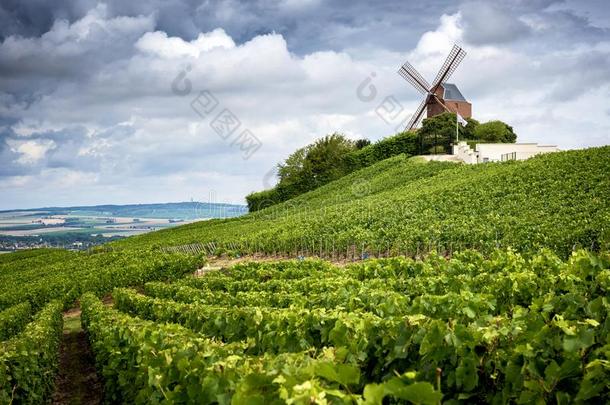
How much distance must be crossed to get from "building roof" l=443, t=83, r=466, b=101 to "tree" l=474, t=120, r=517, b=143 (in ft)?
28.3

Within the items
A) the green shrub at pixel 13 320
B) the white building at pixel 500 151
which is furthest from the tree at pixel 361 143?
the green shrub at pixel 13 320

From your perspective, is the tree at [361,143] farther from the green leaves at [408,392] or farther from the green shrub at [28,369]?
the green leaves at [408,392]

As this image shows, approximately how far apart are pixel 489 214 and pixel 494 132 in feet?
151

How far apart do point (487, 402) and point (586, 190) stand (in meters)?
28.9

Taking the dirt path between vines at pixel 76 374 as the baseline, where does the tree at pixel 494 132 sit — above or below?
above

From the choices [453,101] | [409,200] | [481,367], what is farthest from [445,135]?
[481,367]

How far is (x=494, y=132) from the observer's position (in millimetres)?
70750

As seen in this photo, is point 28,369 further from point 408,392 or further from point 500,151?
point 500,151

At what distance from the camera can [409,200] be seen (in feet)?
Result: 127

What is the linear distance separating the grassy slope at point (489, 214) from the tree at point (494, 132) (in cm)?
2500

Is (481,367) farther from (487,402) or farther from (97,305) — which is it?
(97,305)

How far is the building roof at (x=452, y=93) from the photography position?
3115 inches

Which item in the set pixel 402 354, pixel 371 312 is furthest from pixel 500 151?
pixel 402 354

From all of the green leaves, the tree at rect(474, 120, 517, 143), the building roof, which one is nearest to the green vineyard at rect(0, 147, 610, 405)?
the green leaves
